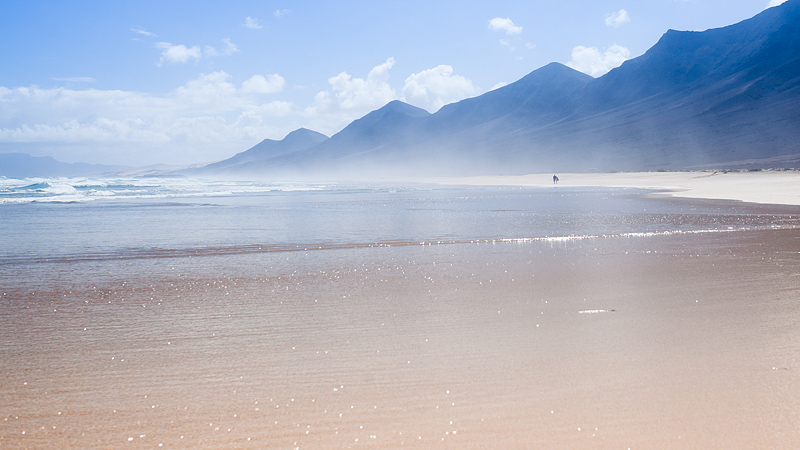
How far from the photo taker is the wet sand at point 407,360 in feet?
10.9

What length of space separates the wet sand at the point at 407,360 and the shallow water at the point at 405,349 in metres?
0.02

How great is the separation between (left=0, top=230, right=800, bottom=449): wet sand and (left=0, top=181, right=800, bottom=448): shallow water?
0.06 feet

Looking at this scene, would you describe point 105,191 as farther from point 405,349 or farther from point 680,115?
point 680,115

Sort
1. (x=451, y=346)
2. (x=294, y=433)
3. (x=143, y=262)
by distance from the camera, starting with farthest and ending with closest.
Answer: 1. (x=143, y=262)
2. (x=451, y=346)
3. (x=294, y=433)

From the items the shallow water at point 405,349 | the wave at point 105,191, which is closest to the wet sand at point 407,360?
the shallow water at point 405,349

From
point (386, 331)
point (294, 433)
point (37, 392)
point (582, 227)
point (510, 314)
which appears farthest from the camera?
point (582, 227)

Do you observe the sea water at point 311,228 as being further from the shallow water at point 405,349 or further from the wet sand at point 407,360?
the wet sand at point 407,360

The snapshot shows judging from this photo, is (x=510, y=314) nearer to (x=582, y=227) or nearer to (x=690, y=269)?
(x=690, y=269)

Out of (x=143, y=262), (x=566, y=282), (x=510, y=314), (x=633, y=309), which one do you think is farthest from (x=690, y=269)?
(x=143, y=262)

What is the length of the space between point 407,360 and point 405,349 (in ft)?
0.92

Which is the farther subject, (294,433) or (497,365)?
(497,365)

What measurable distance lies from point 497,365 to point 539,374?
0.34 m

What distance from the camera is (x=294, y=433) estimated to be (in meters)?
3.30

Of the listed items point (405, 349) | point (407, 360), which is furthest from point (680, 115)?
point (407, 360)
